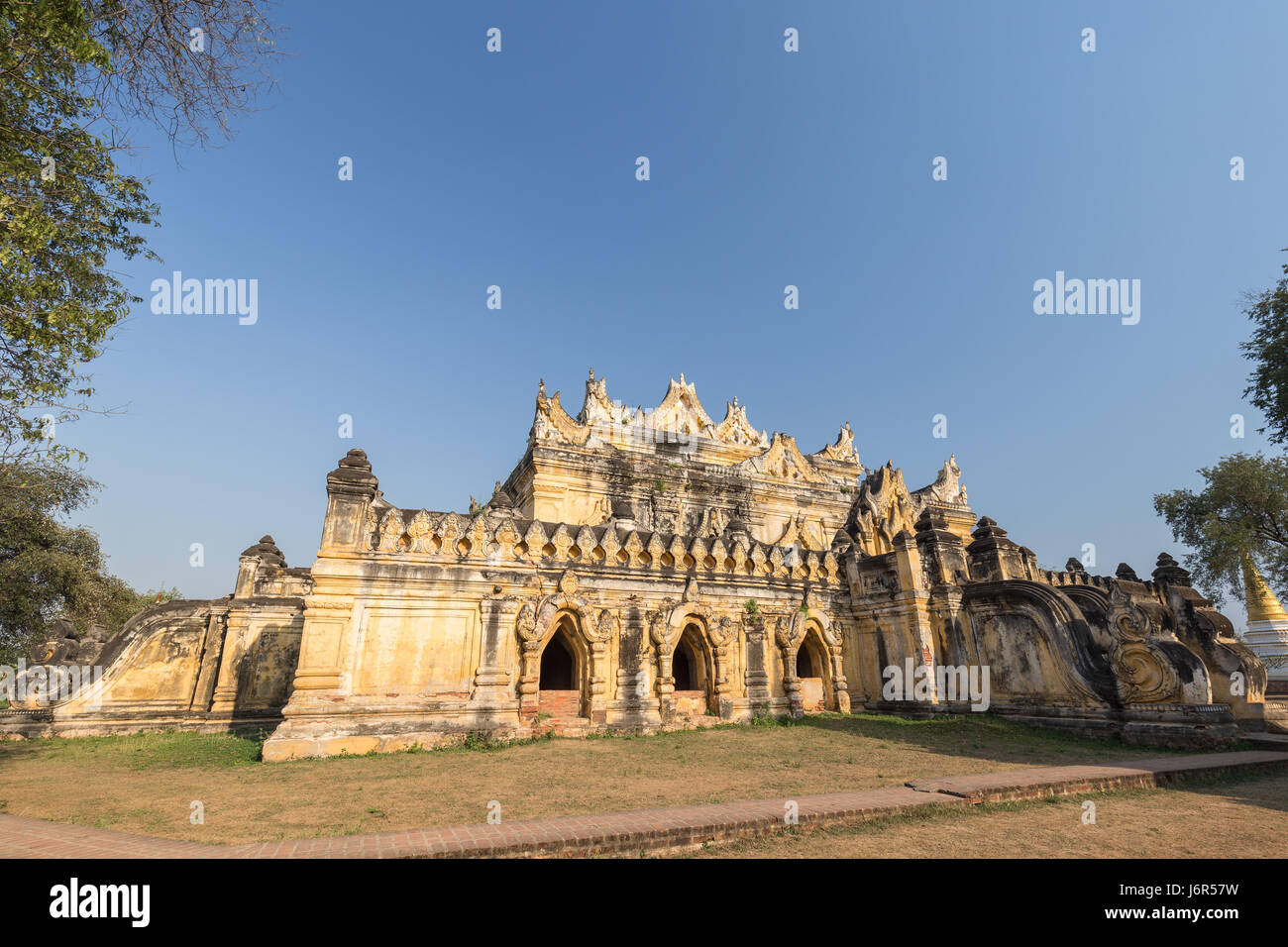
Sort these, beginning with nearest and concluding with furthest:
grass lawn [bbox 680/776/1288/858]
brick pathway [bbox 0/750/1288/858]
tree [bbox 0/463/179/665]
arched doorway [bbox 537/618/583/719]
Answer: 1. brick pathway [bbox 0/750/1288/858]
2. grass lawn [bbox 680/776/1288/858]
3. arched doorway [bbox 537/618/583/719]
4. tree [bbox 0/463/179/665]

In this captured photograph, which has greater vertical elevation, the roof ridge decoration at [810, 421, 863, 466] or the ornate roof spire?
the roof ridge decoration at [810, 421, 863, 466]

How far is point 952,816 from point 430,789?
7221mm

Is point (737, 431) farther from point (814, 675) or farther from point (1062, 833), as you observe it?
point (1062, 833)

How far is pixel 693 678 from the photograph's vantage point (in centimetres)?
1852

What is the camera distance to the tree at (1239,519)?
2759cm

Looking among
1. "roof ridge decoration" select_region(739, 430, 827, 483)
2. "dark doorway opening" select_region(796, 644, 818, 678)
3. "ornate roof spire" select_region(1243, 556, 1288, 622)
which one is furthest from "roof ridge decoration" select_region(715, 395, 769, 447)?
"ornate roof spire" select_region(1243, 556, 1288, 622)

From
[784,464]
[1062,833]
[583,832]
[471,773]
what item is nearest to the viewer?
[583,832]

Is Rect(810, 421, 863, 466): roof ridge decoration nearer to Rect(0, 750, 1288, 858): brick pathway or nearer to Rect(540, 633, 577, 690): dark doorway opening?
Rect(540, 633, 577, 690): dark doorway opening

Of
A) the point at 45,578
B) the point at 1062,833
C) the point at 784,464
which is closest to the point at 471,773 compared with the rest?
the point at 1062,833

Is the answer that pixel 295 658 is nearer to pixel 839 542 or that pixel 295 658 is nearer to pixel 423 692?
pixel 423 692

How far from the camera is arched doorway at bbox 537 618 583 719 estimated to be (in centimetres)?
1541

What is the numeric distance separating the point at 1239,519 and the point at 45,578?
57.0 m

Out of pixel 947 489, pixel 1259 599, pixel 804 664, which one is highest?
pixel 947 489

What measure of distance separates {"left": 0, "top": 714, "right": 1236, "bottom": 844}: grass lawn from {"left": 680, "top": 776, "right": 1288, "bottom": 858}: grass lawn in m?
1.97
